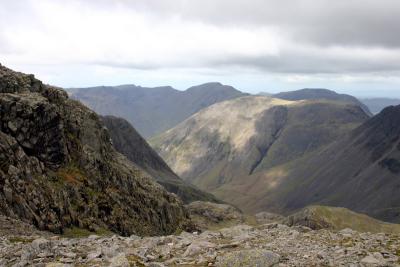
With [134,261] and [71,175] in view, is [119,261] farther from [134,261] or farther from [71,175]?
[71,175]

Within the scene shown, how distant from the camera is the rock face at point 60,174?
58.0 metres

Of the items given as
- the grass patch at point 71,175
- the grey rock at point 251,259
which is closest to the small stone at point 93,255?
the grey rock at point 251,259

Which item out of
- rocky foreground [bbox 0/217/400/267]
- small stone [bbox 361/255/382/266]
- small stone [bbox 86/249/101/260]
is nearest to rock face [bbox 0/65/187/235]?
rocky foreground [bbox 0/217/400/267]

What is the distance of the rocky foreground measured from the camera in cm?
2650

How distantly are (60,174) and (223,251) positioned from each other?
4606cm

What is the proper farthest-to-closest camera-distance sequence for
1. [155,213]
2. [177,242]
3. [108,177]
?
1. [155,213]
2. [108,177]
3. [177,242]

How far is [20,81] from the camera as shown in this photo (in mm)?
80250

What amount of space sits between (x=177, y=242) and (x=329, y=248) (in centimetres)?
1072

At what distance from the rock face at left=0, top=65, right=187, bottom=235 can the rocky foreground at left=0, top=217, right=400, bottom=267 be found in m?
21.8

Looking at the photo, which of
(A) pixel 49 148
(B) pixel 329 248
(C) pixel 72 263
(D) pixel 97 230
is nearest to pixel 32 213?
(D) pixel 97 230

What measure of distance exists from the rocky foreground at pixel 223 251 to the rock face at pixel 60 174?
21782 millimetres

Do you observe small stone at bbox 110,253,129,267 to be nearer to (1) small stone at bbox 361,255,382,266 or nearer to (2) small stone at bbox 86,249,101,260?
(2) small stone at bbox 86,249,101,260

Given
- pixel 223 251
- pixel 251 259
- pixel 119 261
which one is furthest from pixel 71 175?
pixel 251 259

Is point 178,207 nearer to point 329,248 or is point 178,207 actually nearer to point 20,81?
point 20,81
